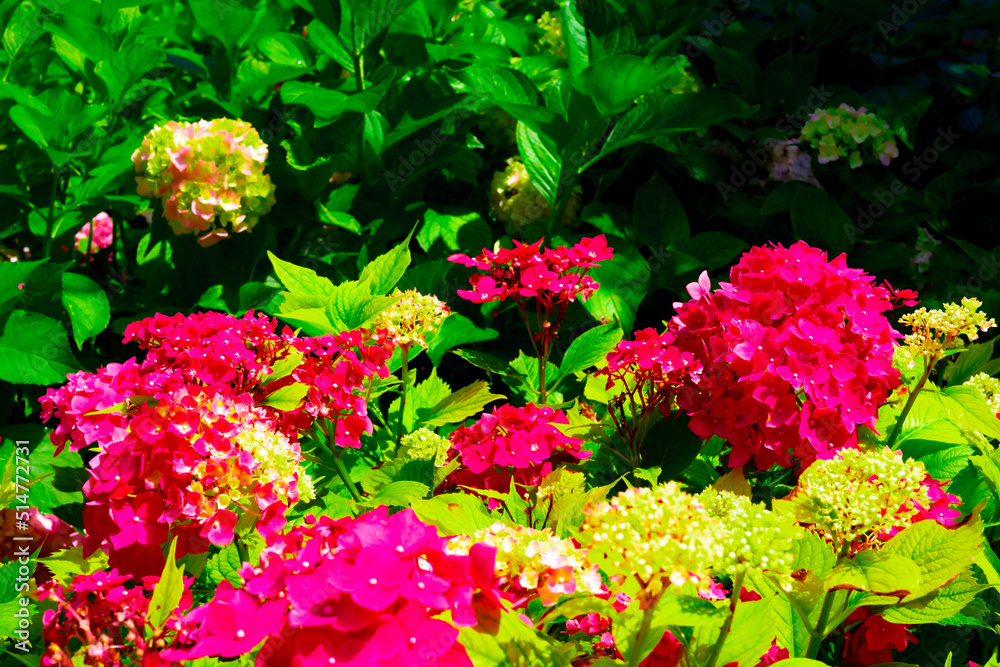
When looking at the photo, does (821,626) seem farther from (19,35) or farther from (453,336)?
(19,35)

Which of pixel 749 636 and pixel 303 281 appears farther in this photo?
pixel 303 281

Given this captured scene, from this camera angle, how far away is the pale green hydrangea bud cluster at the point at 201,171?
2.33m

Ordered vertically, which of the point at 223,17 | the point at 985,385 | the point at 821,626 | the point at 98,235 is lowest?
the point at 98,235

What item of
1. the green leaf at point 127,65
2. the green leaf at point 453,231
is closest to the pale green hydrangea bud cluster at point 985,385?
the green leaf at point 453,231

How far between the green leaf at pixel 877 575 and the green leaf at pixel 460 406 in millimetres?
957

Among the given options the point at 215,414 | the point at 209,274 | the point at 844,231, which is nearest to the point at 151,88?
the point at 209,274

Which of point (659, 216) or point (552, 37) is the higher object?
point (552, 37)

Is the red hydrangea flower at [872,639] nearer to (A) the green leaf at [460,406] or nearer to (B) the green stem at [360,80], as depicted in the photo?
(A) the green leaf at [460,406]

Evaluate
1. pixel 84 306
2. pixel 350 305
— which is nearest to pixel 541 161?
pixel 350 305

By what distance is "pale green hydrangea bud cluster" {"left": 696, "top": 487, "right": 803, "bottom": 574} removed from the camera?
3.05 feet

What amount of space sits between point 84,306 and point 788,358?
1962 millimetres

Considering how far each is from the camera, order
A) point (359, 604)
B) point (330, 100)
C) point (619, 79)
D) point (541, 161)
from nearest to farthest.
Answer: point (359, 604) < point (619, 79) < point (330, 100) < point (541, 161)

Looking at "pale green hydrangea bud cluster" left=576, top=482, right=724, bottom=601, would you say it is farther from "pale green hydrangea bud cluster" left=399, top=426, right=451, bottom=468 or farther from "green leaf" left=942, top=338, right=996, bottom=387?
"green leaf" left=942, top=338, right=996, bottom=387

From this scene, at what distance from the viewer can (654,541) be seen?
2.77ft
